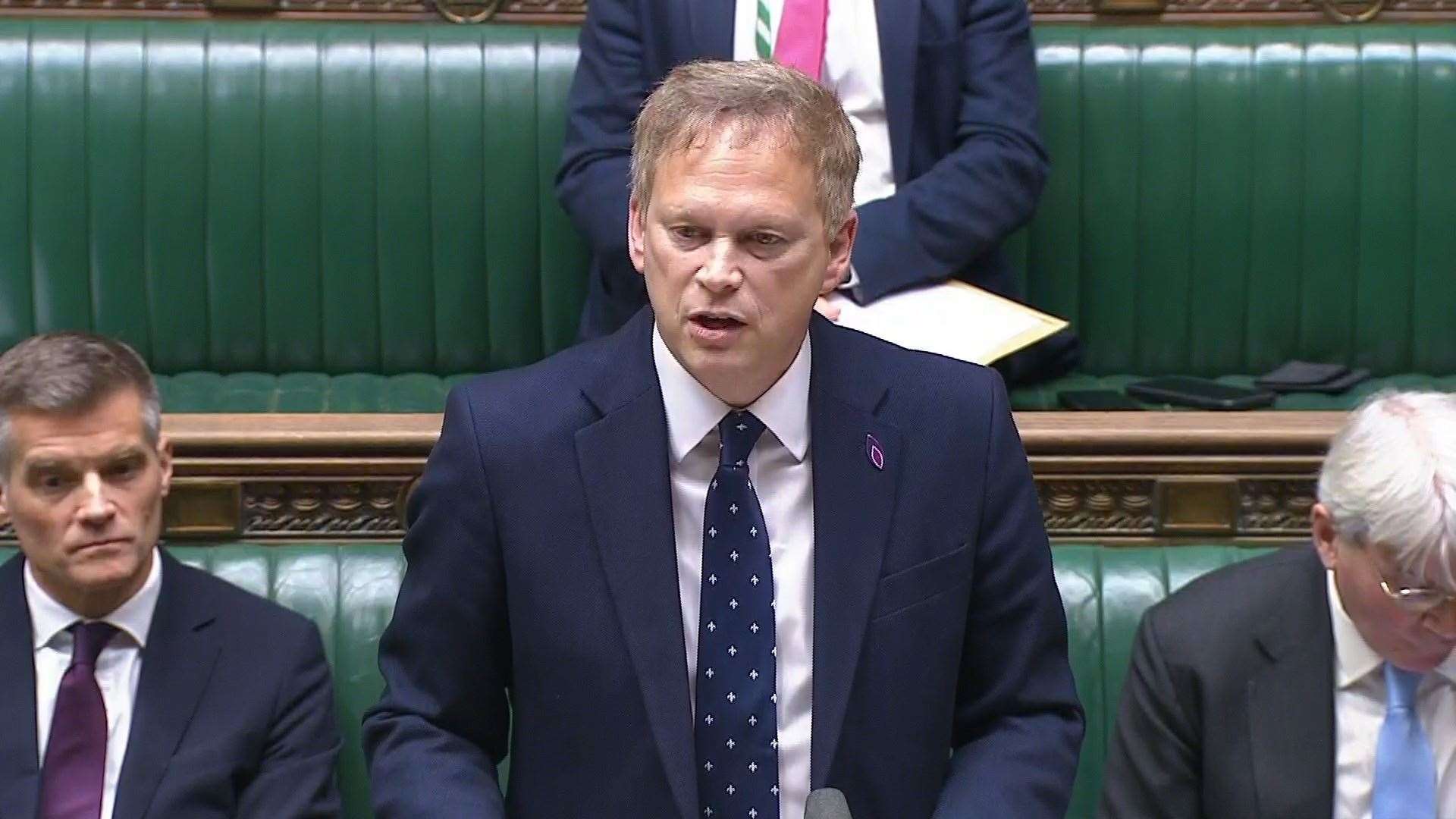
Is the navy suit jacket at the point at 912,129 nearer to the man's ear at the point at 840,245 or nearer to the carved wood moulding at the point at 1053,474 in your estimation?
the carved wood moulding at the point at 1053,474

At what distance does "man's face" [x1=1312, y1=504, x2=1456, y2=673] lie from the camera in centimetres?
152

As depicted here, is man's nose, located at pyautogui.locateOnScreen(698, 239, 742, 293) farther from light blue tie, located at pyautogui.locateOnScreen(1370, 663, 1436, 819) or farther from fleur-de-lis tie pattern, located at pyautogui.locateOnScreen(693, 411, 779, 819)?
light blue tie, located at pyautogui.locateOnScreen(1370, 663, 1436, 819)

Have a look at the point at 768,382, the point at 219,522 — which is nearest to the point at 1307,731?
the point at 768,382

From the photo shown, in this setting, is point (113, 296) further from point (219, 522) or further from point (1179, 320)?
point (1179, 320)

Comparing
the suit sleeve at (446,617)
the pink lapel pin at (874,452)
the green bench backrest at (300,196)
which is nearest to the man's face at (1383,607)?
the pink lapel pin at (874,452)

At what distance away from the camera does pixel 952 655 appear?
1368mm

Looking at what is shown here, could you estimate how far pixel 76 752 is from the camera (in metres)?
1.77

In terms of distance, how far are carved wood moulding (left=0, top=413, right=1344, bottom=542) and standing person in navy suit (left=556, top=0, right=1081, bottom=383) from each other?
0.30 m

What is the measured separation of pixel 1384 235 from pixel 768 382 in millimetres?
1547

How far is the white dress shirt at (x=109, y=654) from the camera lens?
70.9 inches

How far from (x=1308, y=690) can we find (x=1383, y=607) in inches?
4.2

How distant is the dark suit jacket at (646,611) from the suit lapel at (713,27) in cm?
112

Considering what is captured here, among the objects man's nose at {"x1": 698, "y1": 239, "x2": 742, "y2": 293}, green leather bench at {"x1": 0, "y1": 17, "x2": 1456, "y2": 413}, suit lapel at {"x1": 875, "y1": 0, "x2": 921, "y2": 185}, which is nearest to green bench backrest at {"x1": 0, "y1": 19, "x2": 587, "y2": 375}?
green leather bench at {"x1": 0, "y1": 17, "x2": 1456, "y2": 413}

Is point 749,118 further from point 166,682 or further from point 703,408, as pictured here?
point 166,682
